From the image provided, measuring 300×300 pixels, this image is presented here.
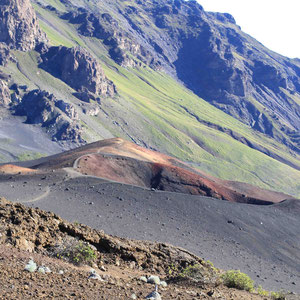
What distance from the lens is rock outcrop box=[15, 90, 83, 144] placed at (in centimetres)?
12075

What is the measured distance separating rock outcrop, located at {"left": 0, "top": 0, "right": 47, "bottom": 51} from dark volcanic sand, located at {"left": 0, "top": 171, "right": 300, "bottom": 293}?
12338 cm

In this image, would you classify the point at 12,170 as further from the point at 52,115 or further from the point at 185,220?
the point at 52,115

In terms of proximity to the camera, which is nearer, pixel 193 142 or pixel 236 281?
pixel 236 281

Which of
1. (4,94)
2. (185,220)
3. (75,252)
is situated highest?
(75,252)

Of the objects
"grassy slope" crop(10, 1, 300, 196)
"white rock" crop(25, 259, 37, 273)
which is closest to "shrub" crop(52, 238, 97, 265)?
"white rock" crop(25, 259, 37, 273)

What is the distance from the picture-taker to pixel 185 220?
102 ft

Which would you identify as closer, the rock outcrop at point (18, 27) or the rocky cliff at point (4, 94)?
the rocky cliff at point (4, 94)

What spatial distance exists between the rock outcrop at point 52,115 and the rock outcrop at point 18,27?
107ft

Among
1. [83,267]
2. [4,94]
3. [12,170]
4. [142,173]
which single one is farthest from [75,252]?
[4,94]

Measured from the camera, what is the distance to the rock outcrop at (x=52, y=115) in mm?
120750

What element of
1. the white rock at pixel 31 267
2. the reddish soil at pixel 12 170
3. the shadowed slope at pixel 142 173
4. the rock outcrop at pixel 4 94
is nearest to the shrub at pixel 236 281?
the white rock at pixel 31 267

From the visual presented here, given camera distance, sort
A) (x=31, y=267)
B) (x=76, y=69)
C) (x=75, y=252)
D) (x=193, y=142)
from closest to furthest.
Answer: (x=31, y=267) → (x=75, y=252) → (x=76, y=69) → (x=193, y=142)

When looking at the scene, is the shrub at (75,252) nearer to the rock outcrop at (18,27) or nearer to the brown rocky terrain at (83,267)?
the brown rocky terrain at (83,267)

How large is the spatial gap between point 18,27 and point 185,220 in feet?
458
